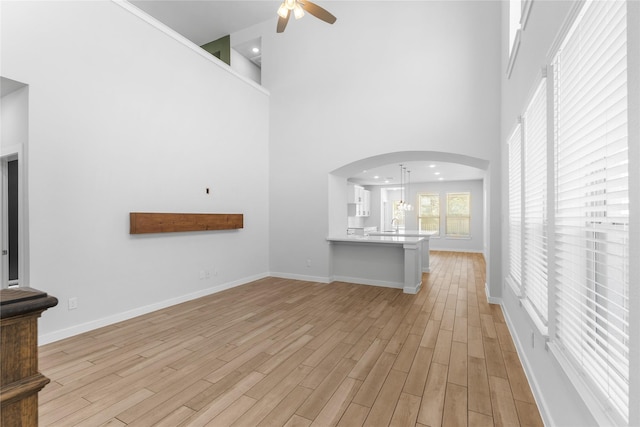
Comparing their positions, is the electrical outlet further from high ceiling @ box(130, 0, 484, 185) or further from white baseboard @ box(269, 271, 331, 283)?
high ceiling @ box(130, 0, 484, 185)

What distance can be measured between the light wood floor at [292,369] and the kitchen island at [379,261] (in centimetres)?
93

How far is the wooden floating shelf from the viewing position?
3699 millimetres

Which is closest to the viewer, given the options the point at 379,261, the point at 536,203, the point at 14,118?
the point at 536,203

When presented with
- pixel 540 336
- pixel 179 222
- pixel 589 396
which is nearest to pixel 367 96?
pixel 179 222

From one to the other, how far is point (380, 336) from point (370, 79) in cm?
412

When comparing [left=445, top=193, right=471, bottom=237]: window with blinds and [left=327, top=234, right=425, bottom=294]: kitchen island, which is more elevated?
[left=445, top=193, right=471, bottom=237]: window with blinds

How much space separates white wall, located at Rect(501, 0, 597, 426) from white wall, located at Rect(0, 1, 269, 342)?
159 inches

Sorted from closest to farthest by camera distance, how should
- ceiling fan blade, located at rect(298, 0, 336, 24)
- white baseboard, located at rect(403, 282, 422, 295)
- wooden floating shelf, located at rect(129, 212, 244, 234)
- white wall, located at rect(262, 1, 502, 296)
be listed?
1. ceiling fan blade, located at rect(298, 0, 336, 24)
2. wooden floating shelf, located at rect(129, 212, 244, 234)
3. white wall, located at rect(262, 1, 502, 296)
4. white baseboard, located at rect(403, 282, 422, 295)

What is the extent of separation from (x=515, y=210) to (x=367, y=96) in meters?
3.11

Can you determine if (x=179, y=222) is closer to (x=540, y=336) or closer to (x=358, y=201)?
(x=540, y=336)

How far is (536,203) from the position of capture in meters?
2.24

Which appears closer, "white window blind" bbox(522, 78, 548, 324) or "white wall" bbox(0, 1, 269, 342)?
"white window blind" bbox(522, 78, 548, 324)

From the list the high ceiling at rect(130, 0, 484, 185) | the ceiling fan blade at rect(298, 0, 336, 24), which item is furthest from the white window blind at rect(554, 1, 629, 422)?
the high ceiling at rect(130, 0, 484, 185)

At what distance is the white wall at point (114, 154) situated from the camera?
294 cm
